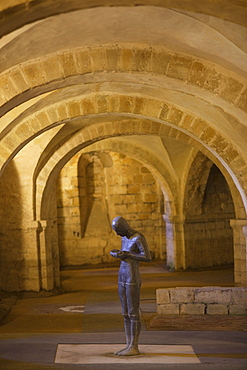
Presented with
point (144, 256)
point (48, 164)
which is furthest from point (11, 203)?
point (144, 256)

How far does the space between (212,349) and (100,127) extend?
5.53 meters

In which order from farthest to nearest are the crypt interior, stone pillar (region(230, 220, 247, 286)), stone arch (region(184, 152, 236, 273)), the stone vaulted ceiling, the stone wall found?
stone arch (region(184, 152, 236, 273)) < stone pillar (region(230, 220, 247, 286)) < the stone wall < the crypt interior < the stone vaulted ceiling

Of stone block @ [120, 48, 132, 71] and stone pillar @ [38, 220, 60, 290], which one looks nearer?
stone block @ [120, 48, 132, 71]

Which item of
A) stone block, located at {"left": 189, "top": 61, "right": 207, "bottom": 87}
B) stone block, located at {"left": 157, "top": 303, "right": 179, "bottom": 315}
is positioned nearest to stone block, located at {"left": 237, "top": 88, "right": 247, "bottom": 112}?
stone block, located at {"left": 189, "top": 61, "right": 207, "bottom": 87}

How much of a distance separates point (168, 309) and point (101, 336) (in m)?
1.25

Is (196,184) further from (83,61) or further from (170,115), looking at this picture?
(83,61)

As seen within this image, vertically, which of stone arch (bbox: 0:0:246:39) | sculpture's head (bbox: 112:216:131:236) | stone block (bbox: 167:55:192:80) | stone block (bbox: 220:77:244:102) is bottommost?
sculpture's head (bbox: 112:216:131:236)

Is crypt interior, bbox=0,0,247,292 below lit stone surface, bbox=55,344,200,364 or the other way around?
the other way around

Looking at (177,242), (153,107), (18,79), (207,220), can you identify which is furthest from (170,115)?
(207,220)

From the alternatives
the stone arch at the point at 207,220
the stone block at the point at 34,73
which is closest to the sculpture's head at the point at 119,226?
the stone block at the point at 34,73

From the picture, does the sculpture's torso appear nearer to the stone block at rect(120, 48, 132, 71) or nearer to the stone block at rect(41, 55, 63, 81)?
the stone block at rect(120, 48, 132, 71)

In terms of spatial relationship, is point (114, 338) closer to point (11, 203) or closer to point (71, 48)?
point (71, 48)

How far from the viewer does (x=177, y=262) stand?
14.8m

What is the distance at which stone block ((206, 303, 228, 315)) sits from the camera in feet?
26.8
